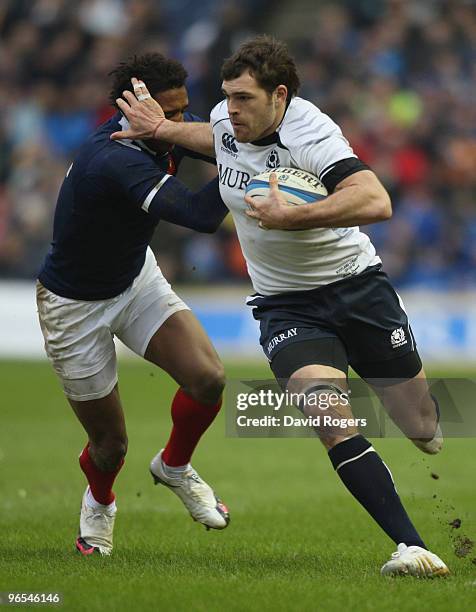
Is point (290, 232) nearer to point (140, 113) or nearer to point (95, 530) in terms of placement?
point (140, 113)

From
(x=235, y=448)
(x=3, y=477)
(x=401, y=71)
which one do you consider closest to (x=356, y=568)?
(x=3, y=477)

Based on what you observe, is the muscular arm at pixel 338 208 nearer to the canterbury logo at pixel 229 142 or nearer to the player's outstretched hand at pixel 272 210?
the player's outstretched hand at pixel 272 210

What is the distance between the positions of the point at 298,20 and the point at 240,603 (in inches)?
737

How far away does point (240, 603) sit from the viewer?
5.08 meters

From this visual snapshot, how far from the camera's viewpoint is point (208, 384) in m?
6.75

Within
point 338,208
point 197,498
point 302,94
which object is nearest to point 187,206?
point 338,208

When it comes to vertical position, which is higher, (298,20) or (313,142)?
(298,20)

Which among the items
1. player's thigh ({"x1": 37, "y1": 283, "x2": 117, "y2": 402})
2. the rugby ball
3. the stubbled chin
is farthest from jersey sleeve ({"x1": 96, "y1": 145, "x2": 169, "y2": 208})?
player's thigh ({"x1": 37, "y1": 283, "x2": 117, "y2": 402})

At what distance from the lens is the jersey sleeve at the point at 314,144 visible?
5723 millimetres

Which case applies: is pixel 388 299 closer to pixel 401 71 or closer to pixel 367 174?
pixel 367 174

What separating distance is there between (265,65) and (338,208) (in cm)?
85

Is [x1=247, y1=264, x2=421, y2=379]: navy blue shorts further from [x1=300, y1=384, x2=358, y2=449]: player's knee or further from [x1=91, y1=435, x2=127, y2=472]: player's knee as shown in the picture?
[x1=91, y1=435, x2=127, y2=472]: player's knee

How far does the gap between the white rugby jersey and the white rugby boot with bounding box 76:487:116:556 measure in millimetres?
1688

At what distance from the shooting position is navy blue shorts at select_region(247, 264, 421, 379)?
19.4 feet
